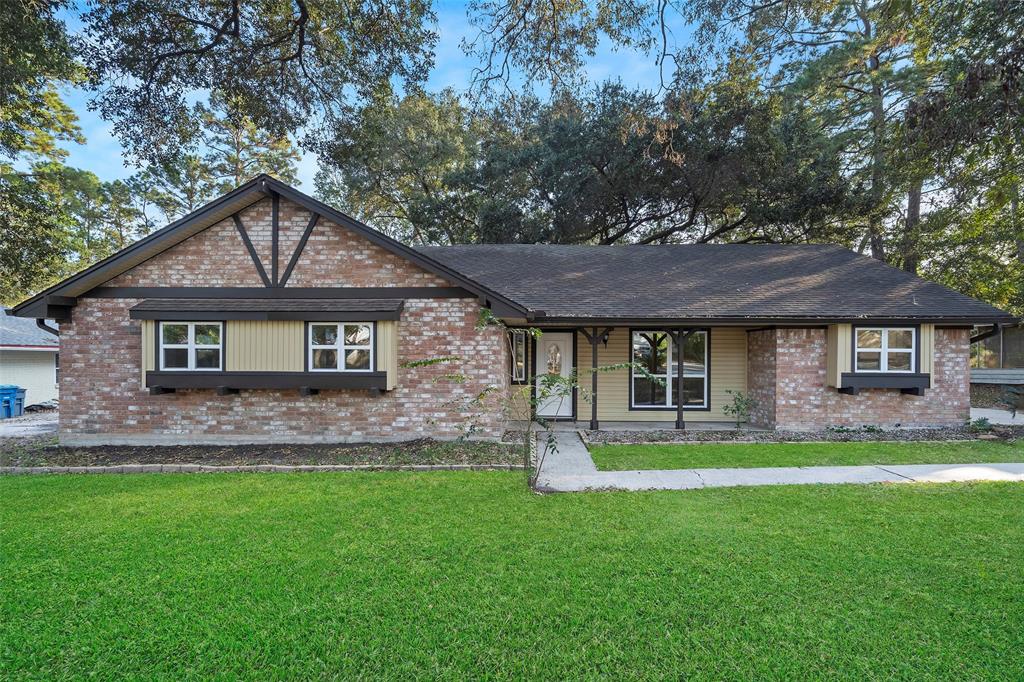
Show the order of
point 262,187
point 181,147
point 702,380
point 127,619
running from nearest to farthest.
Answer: point 127,619 → point 262,187 → point 181,147 → point 702,380

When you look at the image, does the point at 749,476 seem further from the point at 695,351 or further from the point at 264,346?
the point at 264,346

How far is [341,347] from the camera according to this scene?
8344 millimetres

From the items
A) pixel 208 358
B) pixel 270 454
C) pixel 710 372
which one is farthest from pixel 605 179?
pixel 270 454

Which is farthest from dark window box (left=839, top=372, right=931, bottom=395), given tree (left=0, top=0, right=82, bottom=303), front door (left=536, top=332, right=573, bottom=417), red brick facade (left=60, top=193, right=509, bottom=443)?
Answer: tree (left=0, top=0, right=82, bottom=303)

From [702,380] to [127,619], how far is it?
35.9 feet

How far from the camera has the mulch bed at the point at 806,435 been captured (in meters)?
8.76

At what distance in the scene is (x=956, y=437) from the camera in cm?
867

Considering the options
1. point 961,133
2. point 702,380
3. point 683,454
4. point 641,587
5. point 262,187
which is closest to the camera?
point 641,587

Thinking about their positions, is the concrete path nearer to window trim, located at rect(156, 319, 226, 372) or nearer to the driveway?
window trim, located at rect(156, 319, 226, 372)

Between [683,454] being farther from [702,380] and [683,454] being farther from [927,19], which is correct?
[927,19]

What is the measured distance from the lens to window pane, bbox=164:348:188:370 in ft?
27.1

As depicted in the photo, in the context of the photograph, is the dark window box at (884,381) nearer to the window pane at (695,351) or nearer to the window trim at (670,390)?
the window trim at (670,390)

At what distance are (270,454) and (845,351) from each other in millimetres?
11166

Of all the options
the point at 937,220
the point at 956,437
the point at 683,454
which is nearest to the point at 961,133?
the point at 683,454
